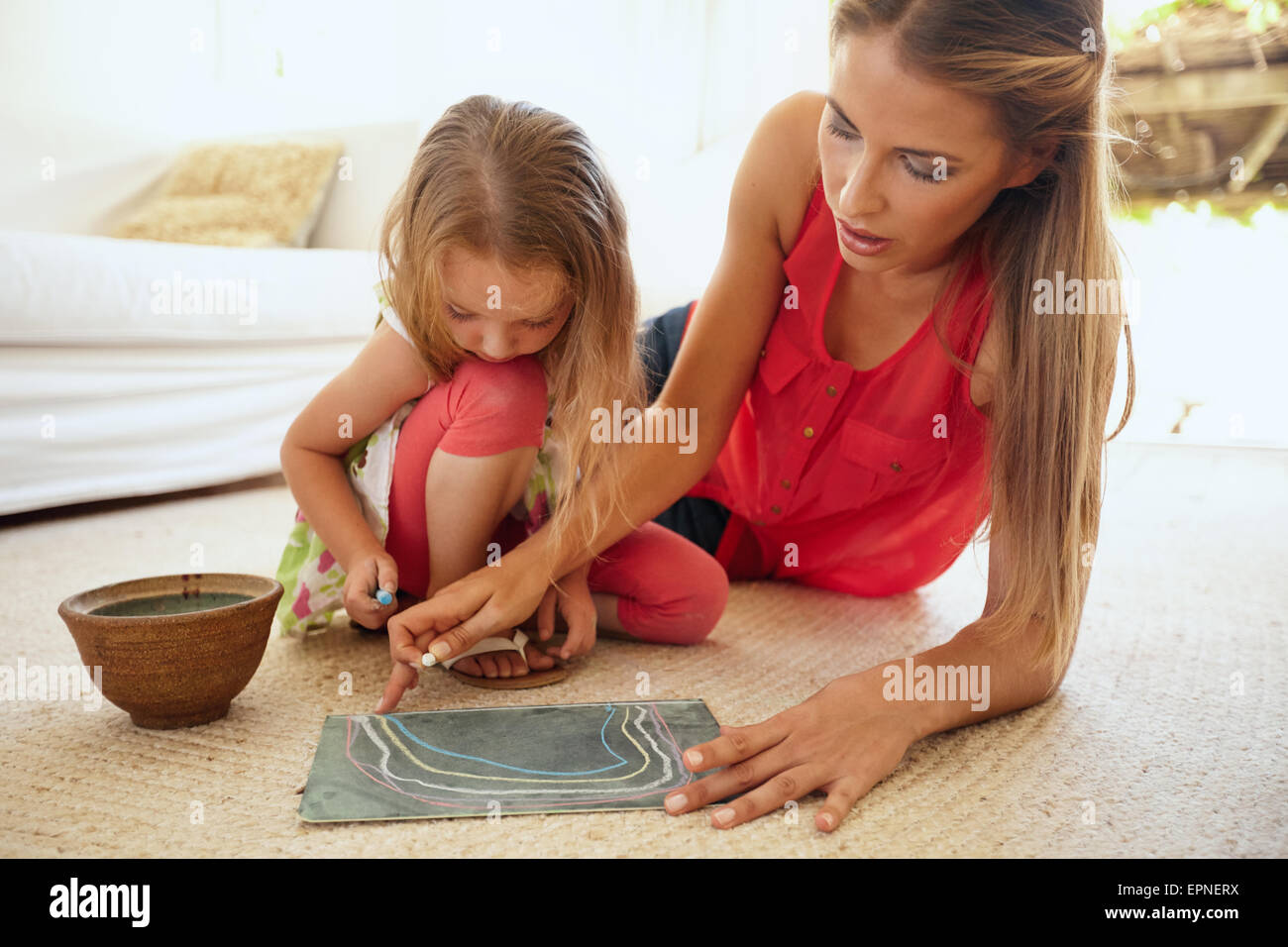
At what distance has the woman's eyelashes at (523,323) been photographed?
0.87 meters

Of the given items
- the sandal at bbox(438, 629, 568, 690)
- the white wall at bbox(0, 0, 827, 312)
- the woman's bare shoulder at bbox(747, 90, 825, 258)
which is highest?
the white wall at bbox(0, 0, 827, 312)

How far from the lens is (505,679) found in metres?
0.92

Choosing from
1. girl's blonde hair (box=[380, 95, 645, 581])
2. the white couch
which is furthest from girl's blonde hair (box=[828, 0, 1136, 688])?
the white couch

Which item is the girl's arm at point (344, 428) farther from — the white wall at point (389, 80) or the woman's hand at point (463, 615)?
the white wall at point (389, 80)

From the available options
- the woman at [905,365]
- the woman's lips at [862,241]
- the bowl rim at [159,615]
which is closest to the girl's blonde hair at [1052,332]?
the woman at [905,365]

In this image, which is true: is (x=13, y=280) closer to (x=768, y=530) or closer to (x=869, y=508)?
(x=768, y=530)

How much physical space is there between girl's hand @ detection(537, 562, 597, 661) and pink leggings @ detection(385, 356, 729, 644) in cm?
5

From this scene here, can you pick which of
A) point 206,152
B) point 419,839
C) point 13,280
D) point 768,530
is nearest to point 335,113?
point 206,152

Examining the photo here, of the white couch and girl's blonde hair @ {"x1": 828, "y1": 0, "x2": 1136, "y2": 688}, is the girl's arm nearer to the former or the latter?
the white couch

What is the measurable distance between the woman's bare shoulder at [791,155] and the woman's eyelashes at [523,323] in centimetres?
28

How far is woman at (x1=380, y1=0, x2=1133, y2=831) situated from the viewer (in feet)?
2.34

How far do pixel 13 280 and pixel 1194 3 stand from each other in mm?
2812

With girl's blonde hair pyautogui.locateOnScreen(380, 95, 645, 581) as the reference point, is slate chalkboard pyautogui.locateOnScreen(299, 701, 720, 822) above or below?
below

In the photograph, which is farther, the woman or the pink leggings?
the pink leggings
